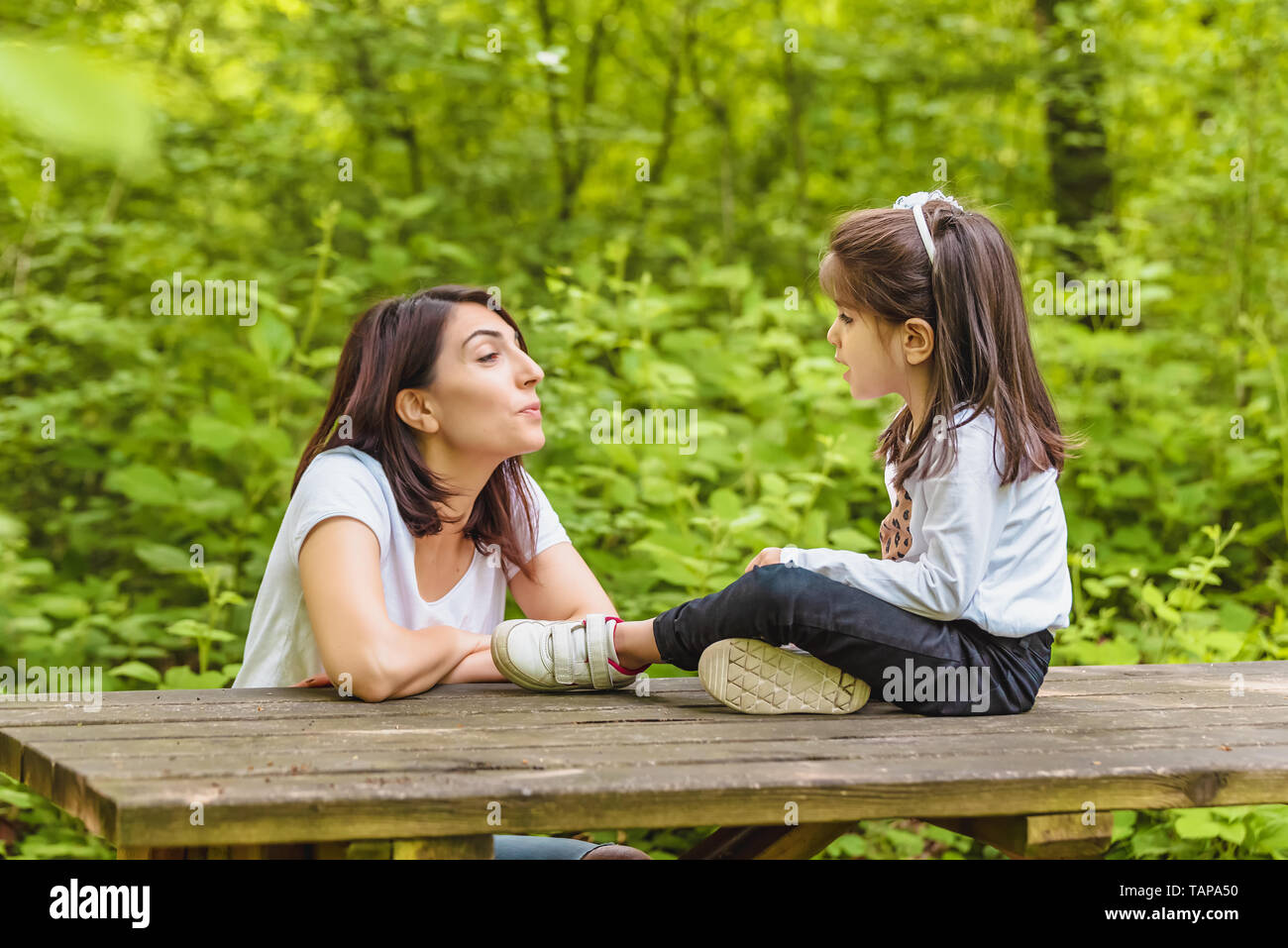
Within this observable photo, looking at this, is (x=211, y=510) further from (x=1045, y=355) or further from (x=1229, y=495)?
(x=1229, y=495)

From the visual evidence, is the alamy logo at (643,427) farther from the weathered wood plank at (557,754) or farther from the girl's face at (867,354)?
the weathered wood plank at (557,754)

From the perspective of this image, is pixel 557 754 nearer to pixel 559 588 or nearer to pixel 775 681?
pixel 775 681

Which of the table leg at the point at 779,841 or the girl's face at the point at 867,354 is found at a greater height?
the girl's face at the point at 867,354

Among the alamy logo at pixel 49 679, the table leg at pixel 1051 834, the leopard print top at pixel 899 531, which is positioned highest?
the leopard print top at pixel 899 531

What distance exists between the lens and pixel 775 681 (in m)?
1.88

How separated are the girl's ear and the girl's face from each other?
0.6 inches

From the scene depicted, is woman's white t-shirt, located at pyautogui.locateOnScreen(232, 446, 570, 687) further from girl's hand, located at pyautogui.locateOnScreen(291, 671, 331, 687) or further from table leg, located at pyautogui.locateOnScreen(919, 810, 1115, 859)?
table leg, located at pyautogui.locateOnScreen(919, 810, 1115, 859)

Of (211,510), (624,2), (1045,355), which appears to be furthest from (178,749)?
(624,2)

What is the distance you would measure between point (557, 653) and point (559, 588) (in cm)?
40

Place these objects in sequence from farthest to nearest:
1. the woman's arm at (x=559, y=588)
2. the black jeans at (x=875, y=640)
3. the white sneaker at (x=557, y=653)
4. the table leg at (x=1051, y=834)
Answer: the woman's arm at (x=559, y=588) < the white sneaker at (x=557, y=653) < the black jeans at (x=875, y=640) < the table leg at (x=1051, y=834)

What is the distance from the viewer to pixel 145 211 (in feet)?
19.5

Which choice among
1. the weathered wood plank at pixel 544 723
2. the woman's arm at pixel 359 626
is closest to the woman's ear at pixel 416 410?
the woman's arm at pixel 359 626

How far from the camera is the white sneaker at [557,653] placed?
2031mm
